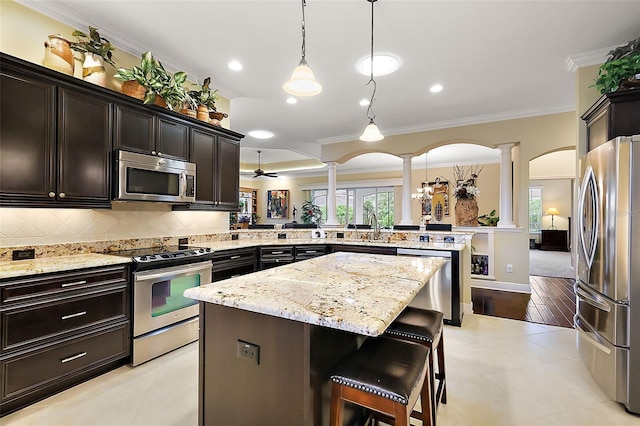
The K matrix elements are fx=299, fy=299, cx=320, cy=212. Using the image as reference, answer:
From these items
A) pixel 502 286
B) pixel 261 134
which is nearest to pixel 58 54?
pixel 261 134

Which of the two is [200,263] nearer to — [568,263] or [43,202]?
[43,202]

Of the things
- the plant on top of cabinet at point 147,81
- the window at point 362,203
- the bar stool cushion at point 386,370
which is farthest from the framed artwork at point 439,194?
the bar stool cushion at point 386,370

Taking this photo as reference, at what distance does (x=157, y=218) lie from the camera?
3145 mm

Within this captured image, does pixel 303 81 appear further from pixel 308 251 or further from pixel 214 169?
Result: pixel 308 251

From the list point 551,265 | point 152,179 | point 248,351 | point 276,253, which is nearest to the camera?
point 248,351

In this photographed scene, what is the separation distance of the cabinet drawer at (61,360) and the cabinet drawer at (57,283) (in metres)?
0.36

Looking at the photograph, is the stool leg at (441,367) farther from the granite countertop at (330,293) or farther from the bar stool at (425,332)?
the granite countertop at (330,293)

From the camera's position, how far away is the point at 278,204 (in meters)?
11.3

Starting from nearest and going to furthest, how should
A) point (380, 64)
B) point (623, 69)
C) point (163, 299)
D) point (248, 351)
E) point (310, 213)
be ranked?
point (248, 351) < point (623, 69) < point (163, 299) < point (380, 64) < point (310, 213)

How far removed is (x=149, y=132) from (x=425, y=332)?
2801mm

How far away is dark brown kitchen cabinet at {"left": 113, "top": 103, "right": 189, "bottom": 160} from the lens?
8.34 feet

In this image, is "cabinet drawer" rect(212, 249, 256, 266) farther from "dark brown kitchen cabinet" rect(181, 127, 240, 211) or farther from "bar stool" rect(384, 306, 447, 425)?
A: "bar stool" rect(384, 306, 447, 425)

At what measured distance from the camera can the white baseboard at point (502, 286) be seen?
473cm

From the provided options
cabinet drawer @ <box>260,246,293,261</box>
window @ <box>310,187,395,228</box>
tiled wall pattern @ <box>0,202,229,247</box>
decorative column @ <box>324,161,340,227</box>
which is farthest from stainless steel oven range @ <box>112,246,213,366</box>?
window @ <box>310,187,395,228</box>
